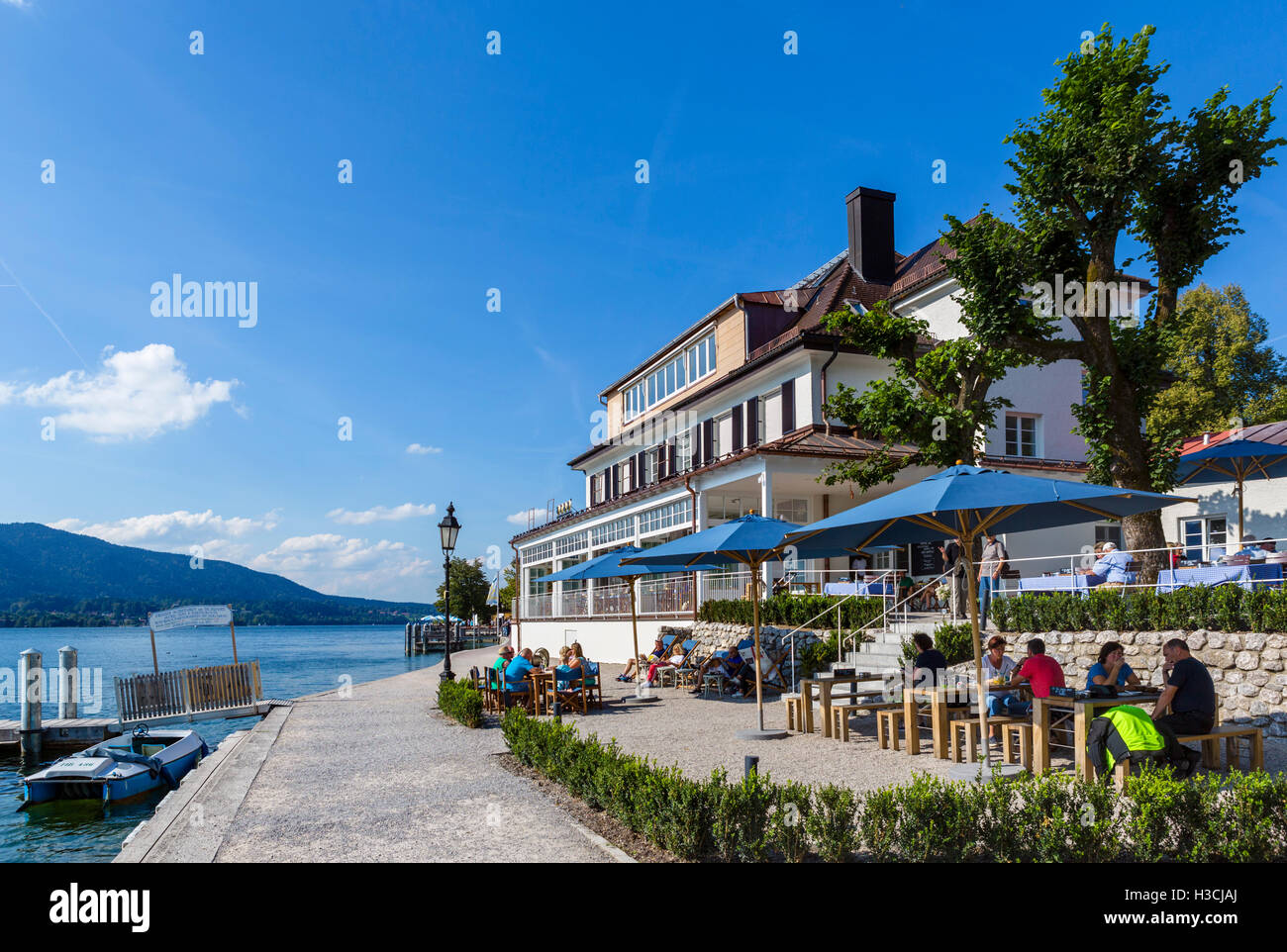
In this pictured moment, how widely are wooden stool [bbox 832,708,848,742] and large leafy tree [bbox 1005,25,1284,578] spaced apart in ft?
22.7

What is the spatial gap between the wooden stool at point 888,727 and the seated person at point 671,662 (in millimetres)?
8796

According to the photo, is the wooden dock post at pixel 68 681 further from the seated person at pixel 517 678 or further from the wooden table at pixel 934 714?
the wooden table at pixel 934 714

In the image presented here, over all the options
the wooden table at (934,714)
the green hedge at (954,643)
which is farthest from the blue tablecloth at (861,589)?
the wooden table at (934,714)

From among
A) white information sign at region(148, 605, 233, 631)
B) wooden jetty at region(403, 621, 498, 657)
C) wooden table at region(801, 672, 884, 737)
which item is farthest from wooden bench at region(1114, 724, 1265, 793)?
wooden jetty at region(403, 621, 498, 657)

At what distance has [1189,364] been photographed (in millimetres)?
34062

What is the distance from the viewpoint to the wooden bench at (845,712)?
1044 cm

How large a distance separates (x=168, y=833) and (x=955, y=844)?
248 inches

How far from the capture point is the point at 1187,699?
7434 millimetres

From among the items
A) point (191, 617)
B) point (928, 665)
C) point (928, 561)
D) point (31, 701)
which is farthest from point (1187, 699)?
point (31, 701)

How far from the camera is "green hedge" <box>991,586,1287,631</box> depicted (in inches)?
424

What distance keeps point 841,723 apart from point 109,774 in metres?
13.1
